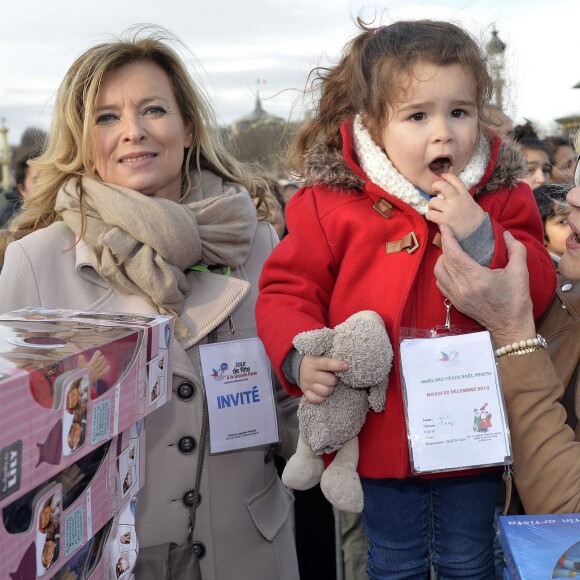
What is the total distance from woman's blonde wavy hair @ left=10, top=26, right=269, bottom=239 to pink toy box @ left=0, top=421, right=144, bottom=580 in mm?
1221

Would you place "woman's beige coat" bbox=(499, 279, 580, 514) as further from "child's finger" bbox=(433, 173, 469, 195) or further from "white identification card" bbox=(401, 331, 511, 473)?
"child's finger" bbox=(433, 173, 469, 195)

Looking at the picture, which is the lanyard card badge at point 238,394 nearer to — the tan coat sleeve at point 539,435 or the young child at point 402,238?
the young child at point 402,238

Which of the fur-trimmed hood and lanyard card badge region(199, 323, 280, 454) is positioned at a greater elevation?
the fur-trimmed hood

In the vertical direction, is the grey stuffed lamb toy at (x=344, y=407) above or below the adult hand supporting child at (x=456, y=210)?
below

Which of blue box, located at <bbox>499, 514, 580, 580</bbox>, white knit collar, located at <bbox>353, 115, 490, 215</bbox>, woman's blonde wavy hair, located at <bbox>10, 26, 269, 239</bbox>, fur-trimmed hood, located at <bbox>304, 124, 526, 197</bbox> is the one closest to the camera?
blue box, located at <bbox>499, 514, 580, 580</bbox>

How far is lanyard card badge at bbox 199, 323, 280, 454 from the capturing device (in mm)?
2193

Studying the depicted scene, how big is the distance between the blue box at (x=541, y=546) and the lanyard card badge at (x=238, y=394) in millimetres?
1007

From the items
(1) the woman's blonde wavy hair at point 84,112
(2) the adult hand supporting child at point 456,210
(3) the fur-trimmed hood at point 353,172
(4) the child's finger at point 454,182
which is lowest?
(2) the adult hand supporting child at point 456,210

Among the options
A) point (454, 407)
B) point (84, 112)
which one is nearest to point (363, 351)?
point (454, 407)

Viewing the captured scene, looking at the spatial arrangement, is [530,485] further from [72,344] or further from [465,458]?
[72,344]

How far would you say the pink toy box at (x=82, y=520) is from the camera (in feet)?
3.22

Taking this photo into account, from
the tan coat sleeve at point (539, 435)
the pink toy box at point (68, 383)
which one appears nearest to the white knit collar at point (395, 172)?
the tan coat sleeve at point (539, 435)

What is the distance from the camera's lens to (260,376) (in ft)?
7.48

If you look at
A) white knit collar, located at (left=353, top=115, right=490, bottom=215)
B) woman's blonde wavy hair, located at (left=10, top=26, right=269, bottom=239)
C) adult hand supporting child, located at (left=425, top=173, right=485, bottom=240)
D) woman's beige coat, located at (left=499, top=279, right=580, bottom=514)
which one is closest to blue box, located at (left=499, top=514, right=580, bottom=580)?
woman's beige coat, located at (left=499, top=279, right=580, bottom=514)
